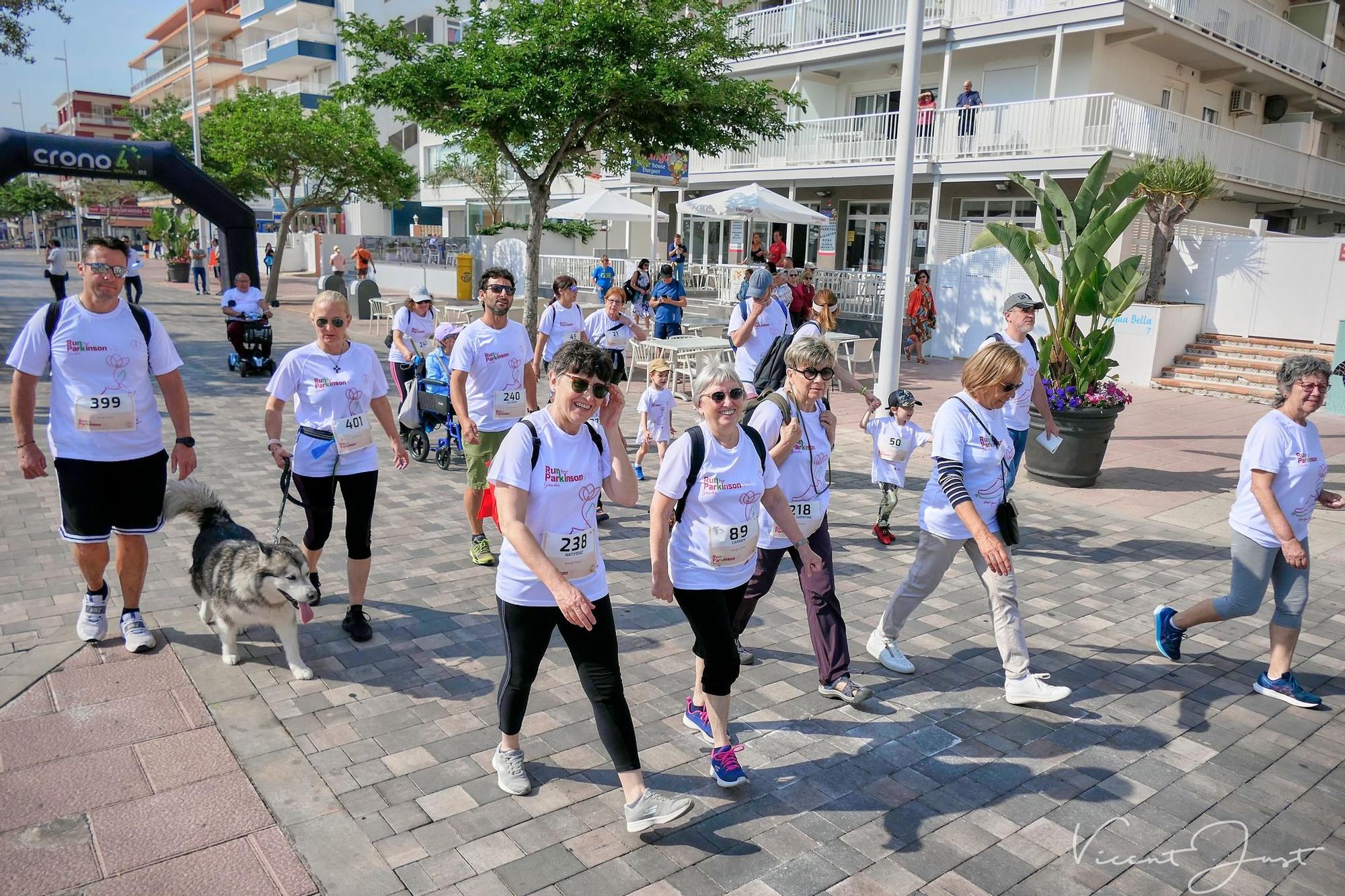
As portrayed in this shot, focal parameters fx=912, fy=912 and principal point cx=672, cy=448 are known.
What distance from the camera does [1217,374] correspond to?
596 inches

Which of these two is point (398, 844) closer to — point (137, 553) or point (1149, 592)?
point (137, 553)

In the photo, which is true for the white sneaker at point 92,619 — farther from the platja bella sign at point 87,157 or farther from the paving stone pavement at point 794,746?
the platja bella sign at point 87,157

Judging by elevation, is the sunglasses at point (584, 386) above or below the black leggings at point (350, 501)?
above

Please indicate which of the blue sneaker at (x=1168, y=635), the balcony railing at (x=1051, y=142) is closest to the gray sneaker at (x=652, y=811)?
the blue sneaker at (x=1168, y=635)

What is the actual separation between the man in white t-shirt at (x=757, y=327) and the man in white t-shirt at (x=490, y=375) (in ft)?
6.54

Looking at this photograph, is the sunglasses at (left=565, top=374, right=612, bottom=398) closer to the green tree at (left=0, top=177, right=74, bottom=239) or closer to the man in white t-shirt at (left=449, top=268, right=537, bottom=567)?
the man in white t-shirt at (left=449, top=268, right=537, bottom=567)

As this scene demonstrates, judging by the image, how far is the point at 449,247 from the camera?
30.9m

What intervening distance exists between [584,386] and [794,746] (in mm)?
2020

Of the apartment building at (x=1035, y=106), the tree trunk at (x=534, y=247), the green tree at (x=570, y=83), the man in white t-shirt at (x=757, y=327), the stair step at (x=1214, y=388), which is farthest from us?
the apartment building at (x=1035, y=106)

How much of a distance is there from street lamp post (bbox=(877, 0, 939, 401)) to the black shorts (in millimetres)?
7360

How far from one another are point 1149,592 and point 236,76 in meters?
66.3

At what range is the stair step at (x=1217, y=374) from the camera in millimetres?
14719

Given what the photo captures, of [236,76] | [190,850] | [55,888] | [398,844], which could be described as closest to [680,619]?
[398,844]

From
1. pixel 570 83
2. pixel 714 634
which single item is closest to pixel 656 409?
pixel 714 634
